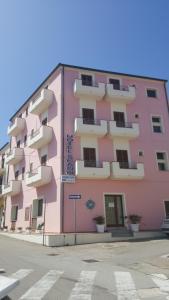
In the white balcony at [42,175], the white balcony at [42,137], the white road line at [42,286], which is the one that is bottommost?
the white road line at [42,286]

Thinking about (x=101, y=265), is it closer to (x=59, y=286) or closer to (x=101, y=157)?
(x=59, y=286)

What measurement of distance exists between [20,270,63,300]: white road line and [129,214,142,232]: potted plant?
43.9 feet

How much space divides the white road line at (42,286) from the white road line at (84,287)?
2.18ft

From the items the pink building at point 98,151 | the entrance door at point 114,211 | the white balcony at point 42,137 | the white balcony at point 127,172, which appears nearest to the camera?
the pink building at point 98,151

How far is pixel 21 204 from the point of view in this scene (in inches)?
1148

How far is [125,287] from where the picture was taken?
7.22m

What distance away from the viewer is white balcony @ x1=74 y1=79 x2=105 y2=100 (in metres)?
23.9

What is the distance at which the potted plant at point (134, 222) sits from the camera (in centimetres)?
2152

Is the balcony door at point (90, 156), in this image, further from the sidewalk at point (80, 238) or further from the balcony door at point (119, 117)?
the sidewalk at point (80, 238)

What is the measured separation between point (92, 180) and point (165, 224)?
20.8ft

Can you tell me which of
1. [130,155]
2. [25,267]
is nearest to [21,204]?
[130,155]

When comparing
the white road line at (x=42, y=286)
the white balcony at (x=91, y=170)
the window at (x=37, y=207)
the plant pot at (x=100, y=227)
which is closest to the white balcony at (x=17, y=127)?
the window at (x=37, y=207)

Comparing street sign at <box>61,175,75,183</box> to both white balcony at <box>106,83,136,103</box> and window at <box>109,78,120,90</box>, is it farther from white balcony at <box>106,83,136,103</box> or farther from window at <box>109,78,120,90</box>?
window at <box>109,78,120,90</box>

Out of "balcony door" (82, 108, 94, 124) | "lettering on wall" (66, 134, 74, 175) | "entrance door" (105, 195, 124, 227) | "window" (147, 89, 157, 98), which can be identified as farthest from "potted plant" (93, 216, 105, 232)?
"window" (147, 89, 157, 98)
